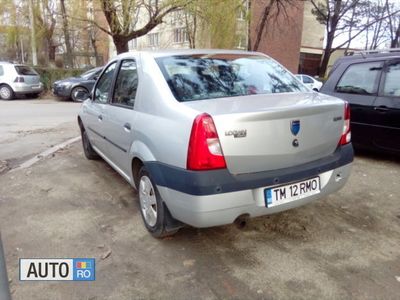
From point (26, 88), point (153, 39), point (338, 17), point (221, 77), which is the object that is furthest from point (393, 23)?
point (221, 77)

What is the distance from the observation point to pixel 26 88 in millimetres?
16844

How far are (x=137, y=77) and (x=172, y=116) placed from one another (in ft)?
2.93

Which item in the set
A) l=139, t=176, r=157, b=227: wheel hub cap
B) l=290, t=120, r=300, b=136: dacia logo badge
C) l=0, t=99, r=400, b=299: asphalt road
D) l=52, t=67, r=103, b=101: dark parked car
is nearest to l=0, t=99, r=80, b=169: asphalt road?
l=0, t=99, r=400, b=299: asphalt road

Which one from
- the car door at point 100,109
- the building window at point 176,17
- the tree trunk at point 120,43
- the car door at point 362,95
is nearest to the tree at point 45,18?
the tree trunk at point 120,43

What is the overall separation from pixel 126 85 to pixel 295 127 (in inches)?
73.1

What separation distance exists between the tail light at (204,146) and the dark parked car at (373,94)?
358 centimetres

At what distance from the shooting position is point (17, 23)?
2183 centimetres

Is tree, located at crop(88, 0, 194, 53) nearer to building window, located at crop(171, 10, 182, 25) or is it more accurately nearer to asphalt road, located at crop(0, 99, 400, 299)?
building window, located at crop(171, 10, 182, 25)

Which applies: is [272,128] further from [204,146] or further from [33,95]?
[33,95]

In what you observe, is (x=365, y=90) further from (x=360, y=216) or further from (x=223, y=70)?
(x=223, y=70)

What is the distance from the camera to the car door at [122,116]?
352 cm

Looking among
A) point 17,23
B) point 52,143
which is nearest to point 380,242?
point 52,143

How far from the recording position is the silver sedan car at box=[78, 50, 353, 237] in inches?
102

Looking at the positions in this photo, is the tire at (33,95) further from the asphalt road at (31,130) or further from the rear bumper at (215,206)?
the rear bumper at (215,206)
